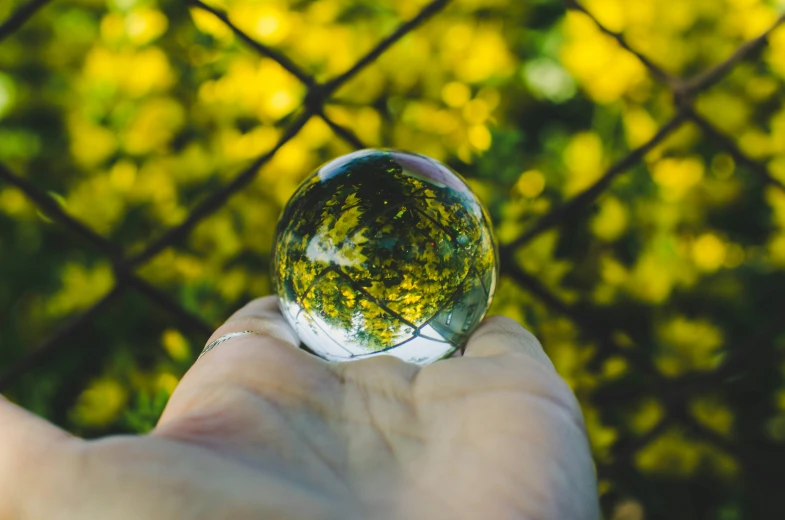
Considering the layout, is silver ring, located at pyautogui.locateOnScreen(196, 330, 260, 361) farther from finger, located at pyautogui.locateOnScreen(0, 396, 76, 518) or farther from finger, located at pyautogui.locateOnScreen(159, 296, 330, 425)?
finger, located at pyautogui.locateOnScreen(0, 396, 76, 518)

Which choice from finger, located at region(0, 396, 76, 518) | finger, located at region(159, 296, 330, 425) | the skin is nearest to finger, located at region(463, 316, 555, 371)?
the skin

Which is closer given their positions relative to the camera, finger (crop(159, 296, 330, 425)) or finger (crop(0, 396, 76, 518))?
finger (crop(0, 396, 76, 518))

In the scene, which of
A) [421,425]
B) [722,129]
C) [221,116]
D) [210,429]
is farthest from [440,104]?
[210,429]

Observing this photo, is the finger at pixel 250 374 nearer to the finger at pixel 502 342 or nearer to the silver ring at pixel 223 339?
the silver ring at pixel 223 339

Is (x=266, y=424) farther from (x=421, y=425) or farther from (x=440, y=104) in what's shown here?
(x=440, y=104)

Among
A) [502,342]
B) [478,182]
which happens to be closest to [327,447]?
[502,342]

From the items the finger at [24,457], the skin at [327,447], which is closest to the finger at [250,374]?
the skin at [327,447]

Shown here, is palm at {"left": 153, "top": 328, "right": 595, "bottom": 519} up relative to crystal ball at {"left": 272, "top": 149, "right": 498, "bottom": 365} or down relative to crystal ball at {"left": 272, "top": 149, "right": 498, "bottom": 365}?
down

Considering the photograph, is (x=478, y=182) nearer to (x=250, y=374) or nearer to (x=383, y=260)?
(x=383, y=260)
